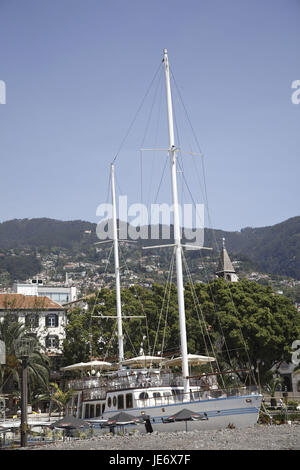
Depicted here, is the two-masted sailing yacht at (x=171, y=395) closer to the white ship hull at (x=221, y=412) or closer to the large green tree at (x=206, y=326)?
the white ship hull at (x=221, y=412)

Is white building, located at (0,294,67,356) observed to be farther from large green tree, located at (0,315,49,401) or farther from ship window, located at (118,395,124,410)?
ship window, located at (118,395,124,410)

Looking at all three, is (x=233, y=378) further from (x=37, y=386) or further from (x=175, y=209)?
(x=175, y=209)

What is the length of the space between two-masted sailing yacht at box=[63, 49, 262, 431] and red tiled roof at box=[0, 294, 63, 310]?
62.1ft

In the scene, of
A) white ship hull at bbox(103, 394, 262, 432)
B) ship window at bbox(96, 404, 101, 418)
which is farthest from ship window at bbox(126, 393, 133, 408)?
ship window at bbox(96, 404, 101, 418)

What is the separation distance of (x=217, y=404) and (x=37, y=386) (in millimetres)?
23290

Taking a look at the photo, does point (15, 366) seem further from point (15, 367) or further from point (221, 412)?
point (221, 412)

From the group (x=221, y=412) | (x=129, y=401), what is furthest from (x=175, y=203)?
Answer: (x=221, y=412)

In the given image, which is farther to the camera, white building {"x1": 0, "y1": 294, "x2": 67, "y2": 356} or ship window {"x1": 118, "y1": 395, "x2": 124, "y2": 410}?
white building {"x1": 0, "y1": 294, "x2": 67, "y2": 356}

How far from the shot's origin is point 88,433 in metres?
27.9

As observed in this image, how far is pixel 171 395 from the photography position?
25578 mm

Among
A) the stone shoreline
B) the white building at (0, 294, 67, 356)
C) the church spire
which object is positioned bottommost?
the stone shoreline

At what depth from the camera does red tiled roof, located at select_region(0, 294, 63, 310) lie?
5147 cm
